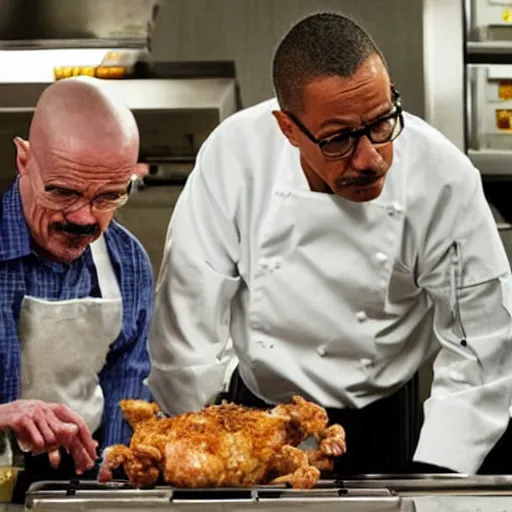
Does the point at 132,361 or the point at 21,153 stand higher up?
the point at 21,153

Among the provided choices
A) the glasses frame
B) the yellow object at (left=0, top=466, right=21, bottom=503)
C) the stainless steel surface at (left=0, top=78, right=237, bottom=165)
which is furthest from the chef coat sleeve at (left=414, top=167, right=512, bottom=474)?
the yellow object at (left=0, top=466, right=21, bottom=503)

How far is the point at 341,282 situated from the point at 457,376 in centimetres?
34

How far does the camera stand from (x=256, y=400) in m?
2.37

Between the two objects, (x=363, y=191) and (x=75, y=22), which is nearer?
(x=363, y=191)

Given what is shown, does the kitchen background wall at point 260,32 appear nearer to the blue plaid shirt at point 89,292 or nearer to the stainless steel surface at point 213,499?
the blue plaid shirt at point 89,292

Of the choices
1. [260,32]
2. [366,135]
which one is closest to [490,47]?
[366,135]

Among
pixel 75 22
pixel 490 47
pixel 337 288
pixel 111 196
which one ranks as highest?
pixel 75 22

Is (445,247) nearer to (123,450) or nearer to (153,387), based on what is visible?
(153,387)

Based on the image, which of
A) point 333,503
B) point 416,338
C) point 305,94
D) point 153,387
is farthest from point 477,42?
point 333,503

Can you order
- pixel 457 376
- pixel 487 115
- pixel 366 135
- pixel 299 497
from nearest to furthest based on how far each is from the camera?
pixel 299 497 < pixel 366 135 < pixel 457 376 < pixel 487 115

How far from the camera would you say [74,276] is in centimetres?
236

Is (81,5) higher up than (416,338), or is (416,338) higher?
(81,5)

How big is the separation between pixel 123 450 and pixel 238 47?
1087mm

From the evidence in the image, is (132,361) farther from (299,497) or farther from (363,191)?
(299,497)
